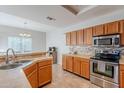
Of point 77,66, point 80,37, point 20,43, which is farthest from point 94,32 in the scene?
point 20,43

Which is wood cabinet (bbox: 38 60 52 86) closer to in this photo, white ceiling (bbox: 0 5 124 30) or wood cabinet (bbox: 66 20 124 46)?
white ceiling (bbox: 0 5 124 30)

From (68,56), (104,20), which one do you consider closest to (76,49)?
(68,56)

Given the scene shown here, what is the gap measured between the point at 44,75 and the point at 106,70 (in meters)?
1.87

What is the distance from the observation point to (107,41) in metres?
3.31

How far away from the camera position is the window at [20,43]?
7008 millimetres

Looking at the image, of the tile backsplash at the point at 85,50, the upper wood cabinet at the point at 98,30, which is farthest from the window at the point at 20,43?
the upper wood cabinet at the point at 98,30

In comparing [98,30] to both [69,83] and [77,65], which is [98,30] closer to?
[77,65]

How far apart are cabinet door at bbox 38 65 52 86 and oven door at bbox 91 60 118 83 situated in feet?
4.83

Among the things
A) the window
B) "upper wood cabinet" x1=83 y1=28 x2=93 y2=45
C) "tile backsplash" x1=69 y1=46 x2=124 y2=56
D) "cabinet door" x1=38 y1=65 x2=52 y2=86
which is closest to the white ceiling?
"upper wood cabinet" x1=83 y1=28 x2=93 y2=45

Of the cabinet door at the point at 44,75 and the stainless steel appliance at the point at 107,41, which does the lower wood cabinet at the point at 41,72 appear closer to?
the cabinet door at the point at 44,75

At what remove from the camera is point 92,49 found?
4270 millimetres

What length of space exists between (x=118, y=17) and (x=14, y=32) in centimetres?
627
